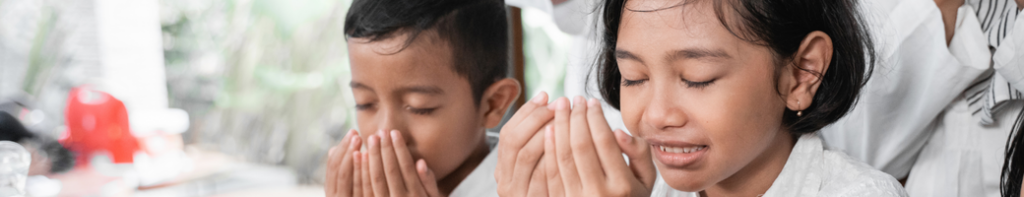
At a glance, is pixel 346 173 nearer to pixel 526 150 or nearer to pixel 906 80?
pixel 526 150

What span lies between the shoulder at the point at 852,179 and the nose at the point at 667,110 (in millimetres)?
129

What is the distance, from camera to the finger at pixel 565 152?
1.29 ft

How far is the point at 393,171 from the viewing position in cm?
60

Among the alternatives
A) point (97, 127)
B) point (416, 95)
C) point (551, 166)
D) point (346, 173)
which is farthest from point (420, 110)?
point (97, 127)

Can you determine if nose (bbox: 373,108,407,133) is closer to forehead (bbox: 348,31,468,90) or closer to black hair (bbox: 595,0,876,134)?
forehead (bbox: 348,31,468,90)

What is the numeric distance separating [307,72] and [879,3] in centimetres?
65

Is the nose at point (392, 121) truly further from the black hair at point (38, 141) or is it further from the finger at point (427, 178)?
the black hair at point (38, 141)

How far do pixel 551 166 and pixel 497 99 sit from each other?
248mm

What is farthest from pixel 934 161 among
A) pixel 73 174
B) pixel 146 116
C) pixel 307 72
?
pixel 73 174

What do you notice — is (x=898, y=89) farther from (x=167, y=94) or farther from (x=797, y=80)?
(x=167, y=94)

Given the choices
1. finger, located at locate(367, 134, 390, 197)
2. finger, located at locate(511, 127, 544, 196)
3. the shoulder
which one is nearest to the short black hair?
finger, located at locate(367, 134, 390, 197)

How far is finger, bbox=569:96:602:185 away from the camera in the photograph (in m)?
0.38

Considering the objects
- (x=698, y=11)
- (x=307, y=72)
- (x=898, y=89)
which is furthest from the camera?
(x=307, y=72)

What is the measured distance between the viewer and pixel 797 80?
0.44 metres
